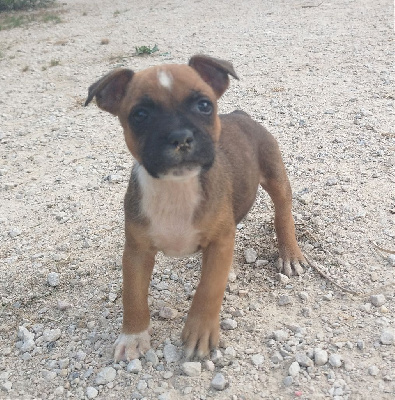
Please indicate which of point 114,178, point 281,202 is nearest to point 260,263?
point 281,202

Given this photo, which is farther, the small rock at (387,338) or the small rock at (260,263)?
the small rock at (260,263)

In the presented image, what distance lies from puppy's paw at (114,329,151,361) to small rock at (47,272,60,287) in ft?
3.63

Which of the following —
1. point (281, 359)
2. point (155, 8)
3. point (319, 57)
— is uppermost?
point (281, 359)

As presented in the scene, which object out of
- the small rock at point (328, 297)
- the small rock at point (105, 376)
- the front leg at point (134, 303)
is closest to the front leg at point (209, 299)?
the front leg at point (134, 303)

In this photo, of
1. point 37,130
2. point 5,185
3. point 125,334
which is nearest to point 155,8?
point 37,130

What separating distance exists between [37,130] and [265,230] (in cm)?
473

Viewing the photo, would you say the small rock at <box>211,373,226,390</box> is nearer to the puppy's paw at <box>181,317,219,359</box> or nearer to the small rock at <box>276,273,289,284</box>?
the puppy's paw at <box>181,317,219,359</box>

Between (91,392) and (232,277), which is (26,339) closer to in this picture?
(91,392)

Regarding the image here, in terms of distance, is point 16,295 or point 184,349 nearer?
point 184,349

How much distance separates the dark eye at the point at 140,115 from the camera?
12.4ft

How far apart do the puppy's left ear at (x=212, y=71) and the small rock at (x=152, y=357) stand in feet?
6.93

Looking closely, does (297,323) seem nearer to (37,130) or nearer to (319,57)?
(37,130)

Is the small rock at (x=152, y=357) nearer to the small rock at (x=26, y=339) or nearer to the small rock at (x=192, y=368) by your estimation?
Answer: the small rock at (x=192, y=368)

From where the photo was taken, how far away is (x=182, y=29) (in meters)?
15.3
